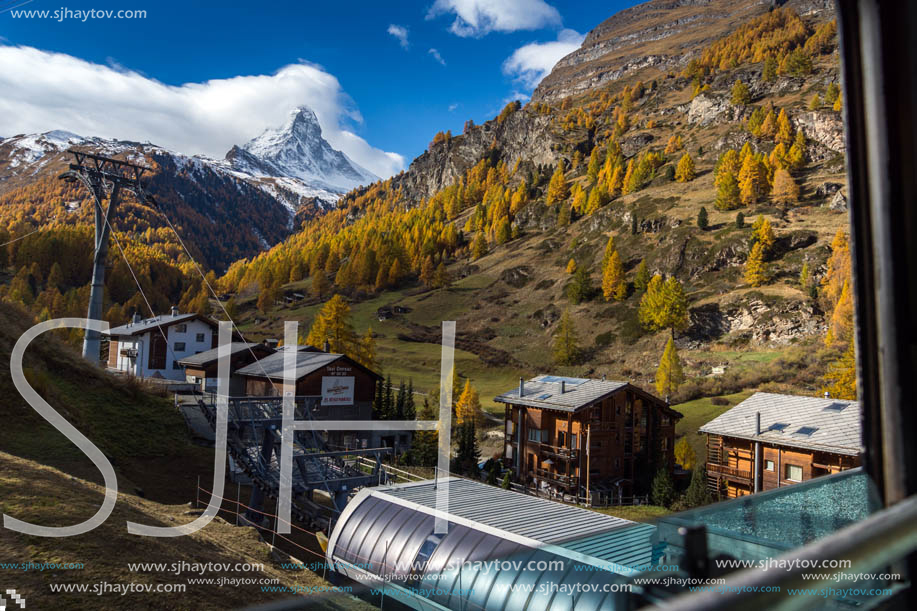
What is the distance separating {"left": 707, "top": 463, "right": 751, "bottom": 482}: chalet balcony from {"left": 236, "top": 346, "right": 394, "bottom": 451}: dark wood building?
19110mm

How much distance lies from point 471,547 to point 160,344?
40803 millimetres

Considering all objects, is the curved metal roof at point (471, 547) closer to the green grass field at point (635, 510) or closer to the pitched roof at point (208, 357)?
the green grass field at point (635, 510)

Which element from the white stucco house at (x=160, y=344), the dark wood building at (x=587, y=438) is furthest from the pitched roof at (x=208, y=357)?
the dark wood building at (x=587, y=438)

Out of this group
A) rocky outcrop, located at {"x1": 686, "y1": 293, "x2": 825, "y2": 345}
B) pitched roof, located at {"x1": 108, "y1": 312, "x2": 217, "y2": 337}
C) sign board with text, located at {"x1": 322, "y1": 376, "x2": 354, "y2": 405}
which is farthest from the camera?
rocky outcrop, located at {"x1": 686, "y1": 293, "x2": 825, "y2": 345}

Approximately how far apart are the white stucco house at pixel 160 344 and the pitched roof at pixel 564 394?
2724 cm

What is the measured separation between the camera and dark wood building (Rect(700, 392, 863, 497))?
24.3 m

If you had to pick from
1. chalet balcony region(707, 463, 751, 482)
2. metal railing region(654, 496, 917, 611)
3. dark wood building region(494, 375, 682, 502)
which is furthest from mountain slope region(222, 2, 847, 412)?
metal railing region(654, 496, 917, 611)

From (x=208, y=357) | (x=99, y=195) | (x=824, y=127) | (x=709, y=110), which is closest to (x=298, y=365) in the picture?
(x=208, y=357)

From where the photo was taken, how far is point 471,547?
10.2 m

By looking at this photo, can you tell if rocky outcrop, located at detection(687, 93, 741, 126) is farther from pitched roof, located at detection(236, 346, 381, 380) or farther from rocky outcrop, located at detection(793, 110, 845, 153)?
pitched roof, located at detection(236, 346, 381, 380)

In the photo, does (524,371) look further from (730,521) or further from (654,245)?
(730,521)

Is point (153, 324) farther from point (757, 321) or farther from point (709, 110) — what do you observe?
point (709, 110)

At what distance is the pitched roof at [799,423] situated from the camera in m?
24.2

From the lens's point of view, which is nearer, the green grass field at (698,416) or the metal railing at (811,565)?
the metal railing at (811,565)
